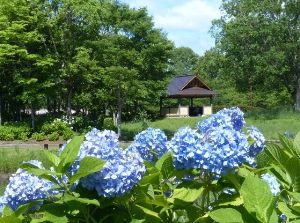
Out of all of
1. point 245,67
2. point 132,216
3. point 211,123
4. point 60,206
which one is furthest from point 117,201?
point 245,67

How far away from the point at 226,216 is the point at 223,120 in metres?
0.57

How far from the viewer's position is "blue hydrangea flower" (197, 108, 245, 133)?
1.86m

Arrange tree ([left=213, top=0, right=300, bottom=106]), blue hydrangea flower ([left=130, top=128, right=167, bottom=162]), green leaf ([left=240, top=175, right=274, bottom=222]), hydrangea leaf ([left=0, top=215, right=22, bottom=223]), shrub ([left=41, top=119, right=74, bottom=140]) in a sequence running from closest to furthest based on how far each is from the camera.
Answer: green leaf ([left=240, top=175, right=274, bottom=222])
hydrangea leaf ([left=0, top=215, right=22, bottom=223])
blue hydrangea flower ([left=130, top=128, right=167, bottom=162])
shrub ([left=41, top=119, right=74, bottom=140])
tree ([left=213, top=0, right=300, bottom=106])

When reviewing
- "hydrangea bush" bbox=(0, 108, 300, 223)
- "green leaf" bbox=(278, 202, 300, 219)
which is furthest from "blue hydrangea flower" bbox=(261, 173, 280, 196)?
"green leaf" bbox=(278, 202, 300, 219)

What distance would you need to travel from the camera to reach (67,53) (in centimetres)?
2375

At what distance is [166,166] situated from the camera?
1726 millimetres

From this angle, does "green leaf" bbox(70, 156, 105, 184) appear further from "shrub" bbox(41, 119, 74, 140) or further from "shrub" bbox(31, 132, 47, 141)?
"shrub" bbox(41, 119, 74, 140)

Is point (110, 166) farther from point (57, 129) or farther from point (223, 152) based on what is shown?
Answer: point (57, 129)

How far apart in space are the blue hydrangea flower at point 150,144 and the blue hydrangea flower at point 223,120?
161 mm

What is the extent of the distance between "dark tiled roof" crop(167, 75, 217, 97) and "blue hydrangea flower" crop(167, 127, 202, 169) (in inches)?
1537

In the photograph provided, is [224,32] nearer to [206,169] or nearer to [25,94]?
[25,94]

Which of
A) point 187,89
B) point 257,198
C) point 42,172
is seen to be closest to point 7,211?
point 42,172

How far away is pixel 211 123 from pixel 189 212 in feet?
1.16

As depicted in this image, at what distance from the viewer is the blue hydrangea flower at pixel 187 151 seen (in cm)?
157
